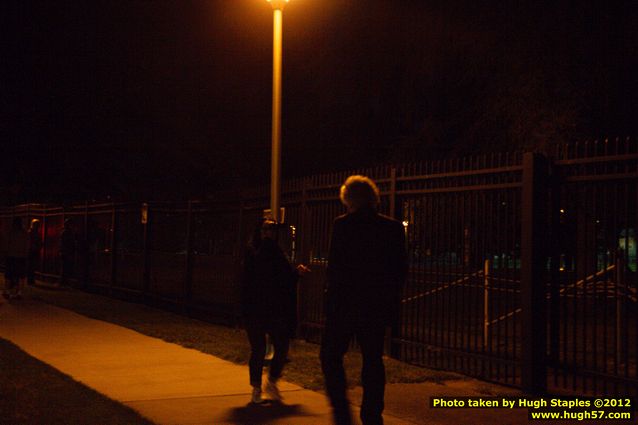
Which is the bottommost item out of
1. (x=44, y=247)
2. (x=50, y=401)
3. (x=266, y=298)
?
(x=50, y=401)

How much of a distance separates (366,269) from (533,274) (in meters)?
2.79

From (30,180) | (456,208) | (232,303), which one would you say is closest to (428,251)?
(456,208)

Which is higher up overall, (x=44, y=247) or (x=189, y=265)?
(x=44, y=247)

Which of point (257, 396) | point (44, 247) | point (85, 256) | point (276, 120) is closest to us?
point (257, 396)

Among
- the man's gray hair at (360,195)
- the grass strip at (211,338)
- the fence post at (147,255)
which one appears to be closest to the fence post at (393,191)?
the grass strip at (211,338)

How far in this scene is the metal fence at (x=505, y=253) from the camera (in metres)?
7.33

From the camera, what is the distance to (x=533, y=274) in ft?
25.1

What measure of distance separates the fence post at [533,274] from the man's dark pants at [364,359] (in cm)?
264

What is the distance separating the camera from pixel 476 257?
28.1 feet

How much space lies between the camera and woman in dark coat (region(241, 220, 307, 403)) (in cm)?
691

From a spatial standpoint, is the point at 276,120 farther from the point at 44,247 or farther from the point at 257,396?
the point at 44,247

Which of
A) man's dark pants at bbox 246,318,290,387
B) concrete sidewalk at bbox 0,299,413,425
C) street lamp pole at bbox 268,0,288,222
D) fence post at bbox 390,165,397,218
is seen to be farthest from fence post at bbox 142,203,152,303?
man's dark pants at bbox 246,318,290,387

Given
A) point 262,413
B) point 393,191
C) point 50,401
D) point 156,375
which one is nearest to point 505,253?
point 393,191

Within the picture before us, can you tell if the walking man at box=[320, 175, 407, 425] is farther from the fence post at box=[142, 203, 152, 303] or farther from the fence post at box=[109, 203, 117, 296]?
the fence post at box=[109, 203, 117, 296]
